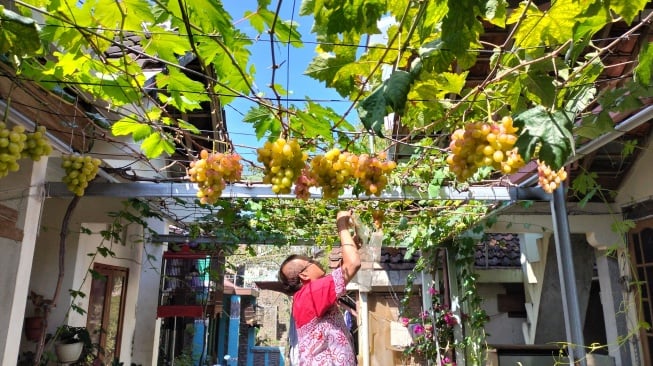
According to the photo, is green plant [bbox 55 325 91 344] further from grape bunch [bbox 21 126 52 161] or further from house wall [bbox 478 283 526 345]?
house wall [bbox 478 283 526 345]

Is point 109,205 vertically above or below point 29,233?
above

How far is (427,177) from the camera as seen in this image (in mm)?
3057

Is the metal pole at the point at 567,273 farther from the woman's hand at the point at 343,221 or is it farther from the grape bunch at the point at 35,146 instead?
the grape bunch at the point at 35,146

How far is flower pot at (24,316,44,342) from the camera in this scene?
12.1ft

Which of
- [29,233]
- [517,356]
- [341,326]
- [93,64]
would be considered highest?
[93,64]

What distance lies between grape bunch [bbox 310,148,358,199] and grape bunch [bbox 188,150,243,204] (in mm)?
355

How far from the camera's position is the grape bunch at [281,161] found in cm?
150

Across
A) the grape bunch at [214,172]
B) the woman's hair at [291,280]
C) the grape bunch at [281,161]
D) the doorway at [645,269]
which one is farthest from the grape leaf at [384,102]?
the doorway at [645,269]

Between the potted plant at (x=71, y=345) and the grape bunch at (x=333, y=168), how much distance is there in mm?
3048

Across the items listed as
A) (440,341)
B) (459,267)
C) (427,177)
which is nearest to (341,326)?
(427,177)

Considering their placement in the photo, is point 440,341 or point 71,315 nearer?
Result: point 71,315

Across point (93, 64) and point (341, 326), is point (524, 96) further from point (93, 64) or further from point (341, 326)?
point (93, 64)

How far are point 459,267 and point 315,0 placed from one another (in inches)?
180

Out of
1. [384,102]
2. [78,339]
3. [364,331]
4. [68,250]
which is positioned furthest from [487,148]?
[364,331]
